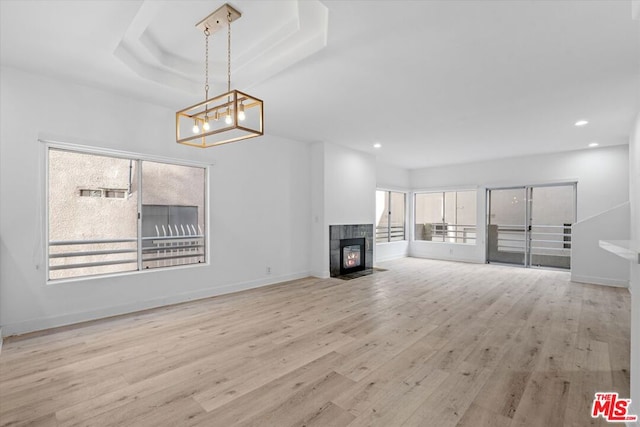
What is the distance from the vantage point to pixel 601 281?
556 cm

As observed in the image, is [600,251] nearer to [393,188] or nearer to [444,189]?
[444,189]

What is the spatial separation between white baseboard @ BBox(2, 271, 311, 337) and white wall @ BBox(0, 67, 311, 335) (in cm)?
1

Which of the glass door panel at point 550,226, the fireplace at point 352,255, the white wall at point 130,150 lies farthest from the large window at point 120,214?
the glass door panel at point 550,226

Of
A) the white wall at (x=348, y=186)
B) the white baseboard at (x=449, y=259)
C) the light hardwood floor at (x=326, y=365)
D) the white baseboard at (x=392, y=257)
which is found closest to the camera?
the light hardwood floor at (x=326, y=365)

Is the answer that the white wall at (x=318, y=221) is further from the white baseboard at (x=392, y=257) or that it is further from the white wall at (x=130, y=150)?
the white baseboard at (x=392, y=257)

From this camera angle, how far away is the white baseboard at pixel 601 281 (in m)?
5.35

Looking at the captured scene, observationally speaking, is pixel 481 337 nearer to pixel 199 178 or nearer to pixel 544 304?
pixel 544 304

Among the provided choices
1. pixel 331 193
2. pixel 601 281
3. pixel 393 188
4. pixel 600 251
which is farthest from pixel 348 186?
pixel 601 281

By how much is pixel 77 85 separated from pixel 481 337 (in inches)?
214

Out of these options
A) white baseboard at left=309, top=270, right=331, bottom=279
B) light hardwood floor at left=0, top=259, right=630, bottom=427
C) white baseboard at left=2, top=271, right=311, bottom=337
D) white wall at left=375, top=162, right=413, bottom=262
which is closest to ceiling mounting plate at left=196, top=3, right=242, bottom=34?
light hardwood floor at left=0, top=259, right=630, bottom=427

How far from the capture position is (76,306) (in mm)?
3520

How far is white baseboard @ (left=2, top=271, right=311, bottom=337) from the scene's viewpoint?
10.5 ft

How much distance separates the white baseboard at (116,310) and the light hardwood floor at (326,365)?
18 centimetres

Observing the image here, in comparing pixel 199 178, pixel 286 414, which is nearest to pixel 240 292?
pixel 199 178
